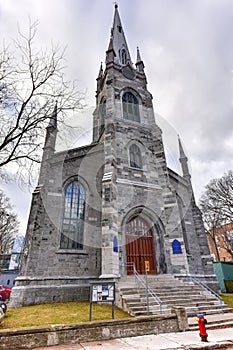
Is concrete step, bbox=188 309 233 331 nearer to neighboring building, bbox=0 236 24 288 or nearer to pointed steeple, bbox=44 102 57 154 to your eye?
pointed steeple, bbox=44 102 57 154

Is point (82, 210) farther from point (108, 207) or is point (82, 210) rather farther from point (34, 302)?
point (34, 302)

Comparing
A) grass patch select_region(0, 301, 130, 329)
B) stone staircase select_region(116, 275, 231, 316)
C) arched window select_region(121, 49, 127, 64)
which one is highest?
arched window select_region(121, 49, 127, 64)

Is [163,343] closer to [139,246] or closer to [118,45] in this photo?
[139,246]

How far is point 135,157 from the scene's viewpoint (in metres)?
15.9

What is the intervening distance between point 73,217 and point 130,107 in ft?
37.6

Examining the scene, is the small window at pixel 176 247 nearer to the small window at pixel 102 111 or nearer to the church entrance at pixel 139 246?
the church entrance at pixel 139 246

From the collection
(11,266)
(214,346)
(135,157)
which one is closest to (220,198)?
(135,157)

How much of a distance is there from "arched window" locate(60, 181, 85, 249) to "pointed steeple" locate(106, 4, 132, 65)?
15.7m

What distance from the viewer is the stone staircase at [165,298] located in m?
8.05

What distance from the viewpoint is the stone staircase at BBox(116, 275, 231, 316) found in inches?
317

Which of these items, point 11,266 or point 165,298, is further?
point 11,266

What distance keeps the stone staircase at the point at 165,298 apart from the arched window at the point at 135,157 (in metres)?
7.92

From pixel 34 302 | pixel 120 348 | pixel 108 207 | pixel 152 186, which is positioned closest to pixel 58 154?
pixel 108 207

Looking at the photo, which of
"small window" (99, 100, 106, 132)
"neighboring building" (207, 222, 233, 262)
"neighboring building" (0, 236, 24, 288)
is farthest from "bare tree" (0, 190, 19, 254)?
"neighboring building" (207, 222, 233, 262)
